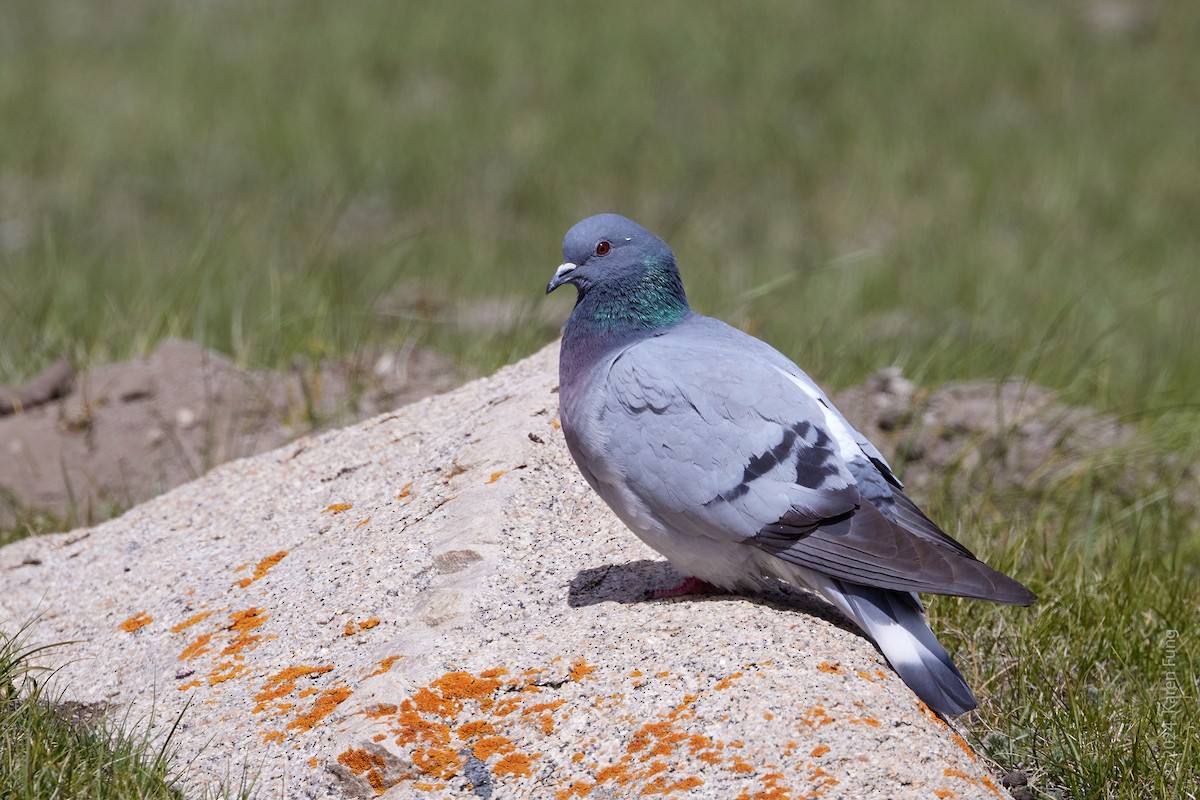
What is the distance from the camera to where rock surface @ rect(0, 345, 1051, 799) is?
112 inches

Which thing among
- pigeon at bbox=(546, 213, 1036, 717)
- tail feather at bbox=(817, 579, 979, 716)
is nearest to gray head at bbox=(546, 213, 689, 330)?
pigeon at bbox=(546, 213, 1036, 717)

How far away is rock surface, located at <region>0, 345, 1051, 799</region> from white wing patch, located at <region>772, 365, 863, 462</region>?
1.35 ft

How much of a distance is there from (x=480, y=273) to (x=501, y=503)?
4.77 m

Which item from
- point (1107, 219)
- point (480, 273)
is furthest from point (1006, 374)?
point (1107, 219)

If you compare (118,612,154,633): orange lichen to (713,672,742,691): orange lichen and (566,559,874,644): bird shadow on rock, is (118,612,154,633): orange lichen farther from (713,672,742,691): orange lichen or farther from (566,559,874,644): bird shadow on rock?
(713,672,742,691): orange lichen

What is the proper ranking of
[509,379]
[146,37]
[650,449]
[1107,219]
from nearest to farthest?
[650,449] → [509,379] → [1107,219] → [146,37]

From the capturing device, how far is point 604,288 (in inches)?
141

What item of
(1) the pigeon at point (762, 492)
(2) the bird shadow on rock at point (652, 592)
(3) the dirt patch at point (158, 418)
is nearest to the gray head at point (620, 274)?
(1) the pigeon at point (762, 492)

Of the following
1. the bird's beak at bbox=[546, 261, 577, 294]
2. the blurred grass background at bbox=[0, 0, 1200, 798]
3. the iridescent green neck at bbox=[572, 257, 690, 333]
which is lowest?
the blurred grass background at bbox=[0, 0, 1200, 798]

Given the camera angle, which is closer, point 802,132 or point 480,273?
point 480,273

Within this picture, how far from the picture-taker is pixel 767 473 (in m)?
3.15

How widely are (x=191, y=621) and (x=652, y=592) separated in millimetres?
1268

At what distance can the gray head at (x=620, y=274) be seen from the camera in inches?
140

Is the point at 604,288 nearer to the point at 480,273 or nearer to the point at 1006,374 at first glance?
the point at 1006,374
